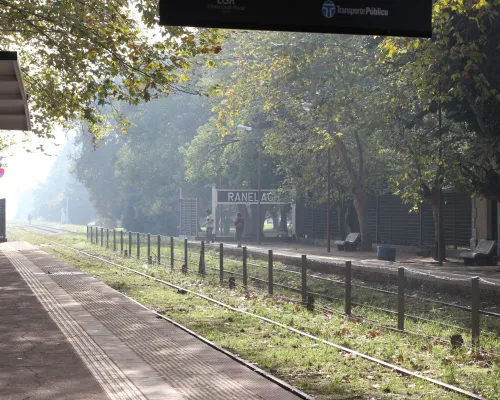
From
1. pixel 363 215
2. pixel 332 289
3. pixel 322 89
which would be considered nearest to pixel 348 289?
pixel 332 289

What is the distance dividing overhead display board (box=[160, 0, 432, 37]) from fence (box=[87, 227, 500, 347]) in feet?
14.9

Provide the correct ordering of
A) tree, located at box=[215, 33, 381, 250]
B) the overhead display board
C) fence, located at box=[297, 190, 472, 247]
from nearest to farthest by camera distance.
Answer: the overhead display board < tree, located at box=[215, 33, 381, 250] < fence, located at box=[297, 190, 472, 247]

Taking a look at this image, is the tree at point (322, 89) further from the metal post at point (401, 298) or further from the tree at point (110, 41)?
the metal post at point (401, 298)

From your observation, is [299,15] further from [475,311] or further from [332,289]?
[332,289]

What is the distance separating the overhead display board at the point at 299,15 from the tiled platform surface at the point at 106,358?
11.4ft

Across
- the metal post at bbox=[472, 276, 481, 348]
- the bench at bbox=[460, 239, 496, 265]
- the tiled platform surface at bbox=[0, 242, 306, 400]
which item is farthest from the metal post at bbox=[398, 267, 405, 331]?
the bench at bbox=[460, 239, 496, 265]

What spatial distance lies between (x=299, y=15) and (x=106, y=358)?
4647 millimetres

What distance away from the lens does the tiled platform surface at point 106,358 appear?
848 cm

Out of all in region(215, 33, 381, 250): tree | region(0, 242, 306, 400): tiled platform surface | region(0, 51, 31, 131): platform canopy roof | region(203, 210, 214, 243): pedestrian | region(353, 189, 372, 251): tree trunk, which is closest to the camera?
region(0, 242, 306, 400): tiled platform surface

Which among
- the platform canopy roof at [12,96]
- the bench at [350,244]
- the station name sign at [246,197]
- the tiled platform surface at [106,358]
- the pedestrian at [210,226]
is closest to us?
the tiled platform surface at [106,358]

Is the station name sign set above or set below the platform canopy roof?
below

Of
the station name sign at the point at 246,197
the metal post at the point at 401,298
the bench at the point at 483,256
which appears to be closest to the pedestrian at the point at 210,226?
the station name sign at the point at 246,197

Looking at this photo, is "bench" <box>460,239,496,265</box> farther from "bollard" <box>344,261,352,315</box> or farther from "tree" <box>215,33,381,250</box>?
"bollard" <box>344,261,352,315</box>

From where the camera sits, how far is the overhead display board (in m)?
7.76
